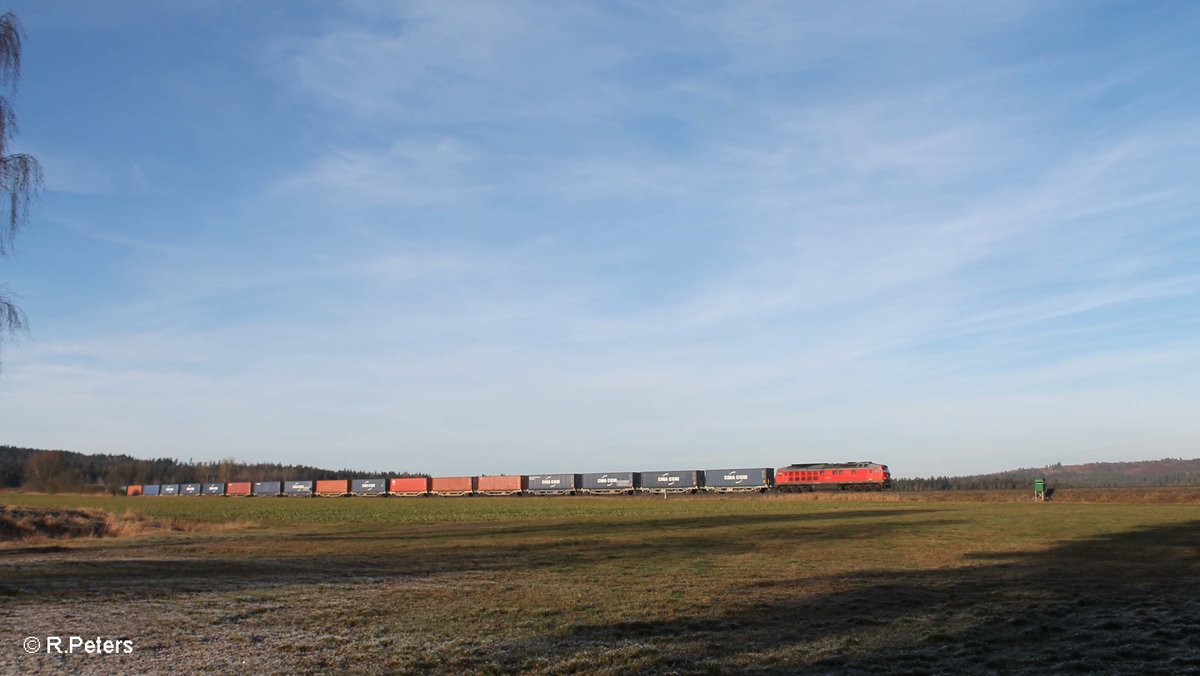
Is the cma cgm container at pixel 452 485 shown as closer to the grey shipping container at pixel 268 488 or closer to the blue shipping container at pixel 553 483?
the blue shipping container at pixel 553 483

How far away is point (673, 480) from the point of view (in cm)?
10312

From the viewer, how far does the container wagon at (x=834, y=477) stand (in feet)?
287

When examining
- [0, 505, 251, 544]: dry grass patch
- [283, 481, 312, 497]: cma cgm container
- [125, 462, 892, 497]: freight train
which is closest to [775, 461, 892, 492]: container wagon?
[125, 462, 892, 497]: freight train

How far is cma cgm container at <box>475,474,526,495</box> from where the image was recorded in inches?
4390

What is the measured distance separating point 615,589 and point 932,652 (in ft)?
28.1

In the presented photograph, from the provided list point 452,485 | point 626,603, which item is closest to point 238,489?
point 452,485

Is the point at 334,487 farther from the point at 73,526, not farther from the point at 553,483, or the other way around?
the point at 73,526

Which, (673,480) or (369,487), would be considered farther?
(369,487)

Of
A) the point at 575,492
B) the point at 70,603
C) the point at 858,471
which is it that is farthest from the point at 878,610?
the point at 575,492

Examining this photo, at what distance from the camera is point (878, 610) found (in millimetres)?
15242

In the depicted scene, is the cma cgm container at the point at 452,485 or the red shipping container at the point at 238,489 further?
the red shipping container at the point at 238,489

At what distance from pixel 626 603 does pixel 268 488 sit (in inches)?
5158

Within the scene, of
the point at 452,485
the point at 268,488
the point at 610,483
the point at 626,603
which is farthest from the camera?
the point at 268,488

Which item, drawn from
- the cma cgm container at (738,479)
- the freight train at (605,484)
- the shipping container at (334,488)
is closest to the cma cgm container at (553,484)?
the freight train at (605,484)
